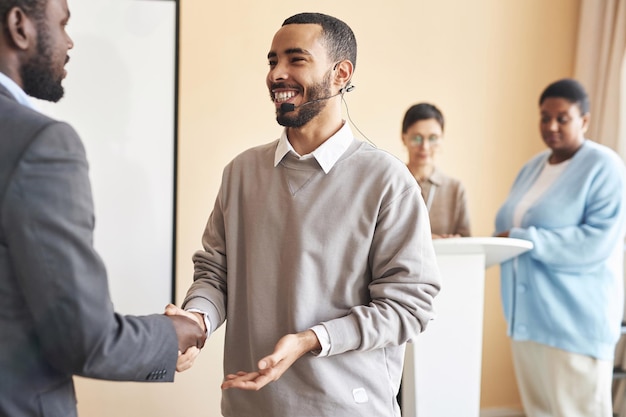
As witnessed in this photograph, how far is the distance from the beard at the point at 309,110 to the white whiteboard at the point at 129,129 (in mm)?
1779

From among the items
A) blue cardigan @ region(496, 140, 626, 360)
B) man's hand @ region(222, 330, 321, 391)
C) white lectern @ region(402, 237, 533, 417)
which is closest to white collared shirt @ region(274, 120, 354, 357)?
man's hand @ region(222, 330, 321, 391)

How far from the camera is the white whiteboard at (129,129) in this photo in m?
3.20

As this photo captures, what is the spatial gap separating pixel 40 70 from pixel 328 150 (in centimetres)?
65

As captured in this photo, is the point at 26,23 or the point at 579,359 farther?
the point at 579,359

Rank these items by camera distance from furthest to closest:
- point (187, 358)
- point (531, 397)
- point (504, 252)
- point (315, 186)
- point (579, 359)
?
point (531, 397), point (579, 359), point (504, 252), point (315, 186), point (187, 358)

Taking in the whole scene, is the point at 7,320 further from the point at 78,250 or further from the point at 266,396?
the point at 266,396

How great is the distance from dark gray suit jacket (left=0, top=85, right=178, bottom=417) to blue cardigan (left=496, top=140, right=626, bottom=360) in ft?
6.95

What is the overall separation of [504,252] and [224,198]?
1271mm

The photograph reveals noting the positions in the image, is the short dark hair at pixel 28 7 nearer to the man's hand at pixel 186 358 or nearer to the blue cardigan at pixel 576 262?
the man's hand at pixel 186 358

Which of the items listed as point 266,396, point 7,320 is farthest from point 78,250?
point 266,396

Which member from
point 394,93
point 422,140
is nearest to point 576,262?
point 422,140

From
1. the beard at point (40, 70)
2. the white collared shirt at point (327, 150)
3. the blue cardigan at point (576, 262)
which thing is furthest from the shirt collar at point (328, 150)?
the blue cardigan at point (576, 262)

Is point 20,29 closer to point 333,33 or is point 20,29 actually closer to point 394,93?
point 333,33

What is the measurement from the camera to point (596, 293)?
2.95m
